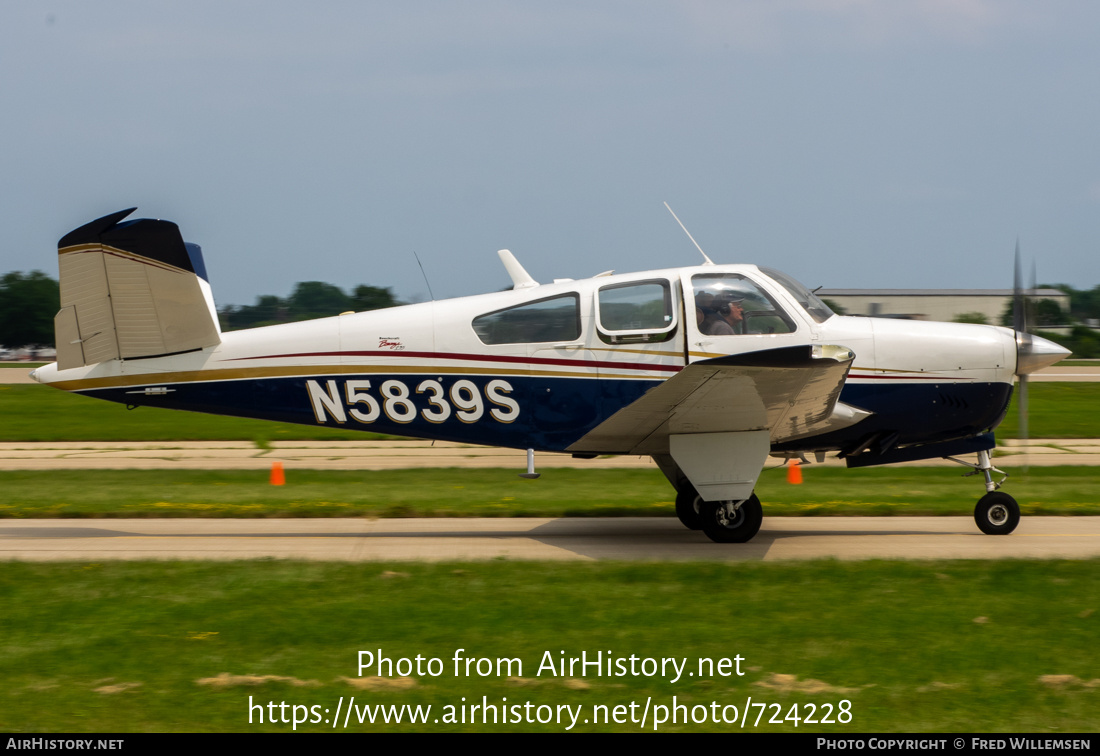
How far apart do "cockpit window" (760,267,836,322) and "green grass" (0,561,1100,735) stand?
2.32m

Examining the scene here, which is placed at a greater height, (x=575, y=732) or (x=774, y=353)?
(x=774, y=353)

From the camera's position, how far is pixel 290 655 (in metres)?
5.61

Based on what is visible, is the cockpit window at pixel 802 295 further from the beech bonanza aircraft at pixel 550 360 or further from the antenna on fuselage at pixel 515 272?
the antenna on fuselage at pixel 515 272

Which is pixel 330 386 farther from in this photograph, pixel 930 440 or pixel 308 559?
pixel 930 440

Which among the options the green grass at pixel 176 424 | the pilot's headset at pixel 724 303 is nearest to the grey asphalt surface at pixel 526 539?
the pilot's headset at pixel 724 303

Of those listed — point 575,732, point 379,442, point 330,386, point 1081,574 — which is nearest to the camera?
point 575,732

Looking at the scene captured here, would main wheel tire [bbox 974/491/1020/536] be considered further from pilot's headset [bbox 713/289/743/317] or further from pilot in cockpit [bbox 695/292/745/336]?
pilot's headset [bbox 713/289/743/317]

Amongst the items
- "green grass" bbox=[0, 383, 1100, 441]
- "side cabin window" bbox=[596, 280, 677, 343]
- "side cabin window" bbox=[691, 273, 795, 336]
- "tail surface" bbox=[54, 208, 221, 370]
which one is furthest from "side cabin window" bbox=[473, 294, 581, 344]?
"green grass" bbox=[0, 383, 1100, 441]

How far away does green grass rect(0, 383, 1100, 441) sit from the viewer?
20.5 meters

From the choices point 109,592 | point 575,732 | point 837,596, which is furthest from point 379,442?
point 575,732

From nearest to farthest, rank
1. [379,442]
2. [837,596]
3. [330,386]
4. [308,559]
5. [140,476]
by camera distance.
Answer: [837,596]
[308,559]
[330,386]
[140,476]
[379,442]

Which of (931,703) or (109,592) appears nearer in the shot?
(931,703)

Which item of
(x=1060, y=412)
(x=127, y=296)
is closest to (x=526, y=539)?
(x=127, y=296)

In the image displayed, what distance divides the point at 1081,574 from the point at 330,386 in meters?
6.58
